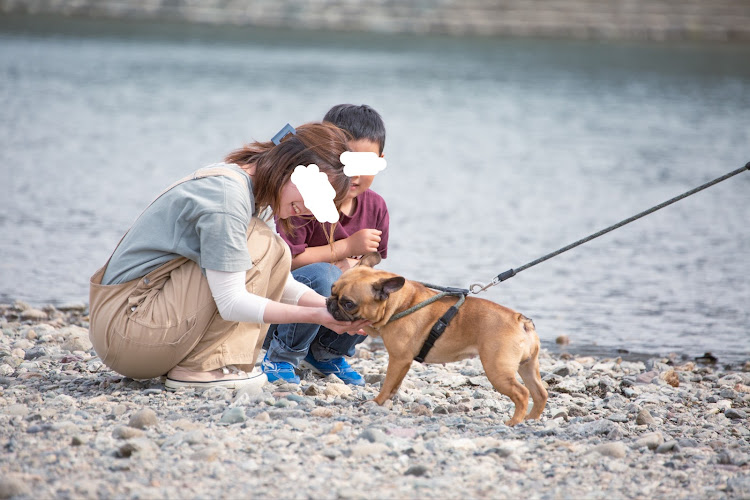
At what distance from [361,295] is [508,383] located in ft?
2.59

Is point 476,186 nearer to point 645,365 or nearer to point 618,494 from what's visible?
point 645,365

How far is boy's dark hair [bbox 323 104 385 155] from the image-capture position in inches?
186

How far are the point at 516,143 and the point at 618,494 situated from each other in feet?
53.6

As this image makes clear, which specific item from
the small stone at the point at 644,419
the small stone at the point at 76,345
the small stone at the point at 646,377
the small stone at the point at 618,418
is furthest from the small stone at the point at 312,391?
the small stone at the point at 646,377

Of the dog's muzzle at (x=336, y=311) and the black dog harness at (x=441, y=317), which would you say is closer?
the dog's muzzle at (x=336, y=311)

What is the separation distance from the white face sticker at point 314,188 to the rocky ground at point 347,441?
922mm

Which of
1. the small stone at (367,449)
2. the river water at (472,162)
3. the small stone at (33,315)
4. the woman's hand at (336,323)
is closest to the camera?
the small stone at (367,449)

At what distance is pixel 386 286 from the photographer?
3992 millimetres

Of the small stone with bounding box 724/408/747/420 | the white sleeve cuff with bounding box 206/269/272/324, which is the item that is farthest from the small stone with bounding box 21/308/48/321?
the small stone with bounding box 724/408/747/420

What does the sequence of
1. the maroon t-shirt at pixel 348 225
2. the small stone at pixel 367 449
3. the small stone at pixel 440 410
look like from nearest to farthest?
the small stone at pixel 367 449, the small stone at pixel 440 410, the maroon t-shirt at pixel 348 225

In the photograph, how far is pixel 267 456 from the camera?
3.36m

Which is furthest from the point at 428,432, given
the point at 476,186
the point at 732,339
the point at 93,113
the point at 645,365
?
the point at 93,113

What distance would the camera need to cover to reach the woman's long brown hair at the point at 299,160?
3.96 m

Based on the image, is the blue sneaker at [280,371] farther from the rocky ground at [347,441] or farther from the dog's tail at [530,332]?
the dog's tail at [530,332]
